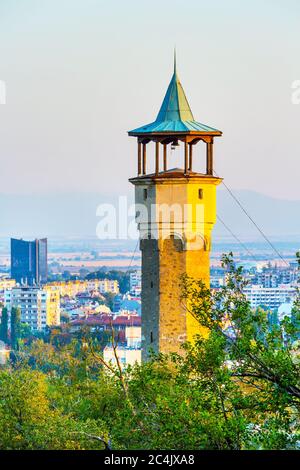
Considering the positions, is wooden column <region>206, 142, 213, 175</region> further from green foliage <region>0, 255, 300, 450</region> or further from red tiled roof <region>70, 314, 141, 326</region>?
red tiled roof <region>70, 314, 141, 326</region>

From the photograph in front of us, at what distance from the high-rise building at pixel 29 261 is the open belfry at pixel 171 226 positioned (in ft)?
111

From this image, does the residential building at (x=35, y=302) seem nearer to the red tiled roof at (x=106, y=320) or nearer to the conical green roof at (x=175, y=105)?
the red tiled roof at (x=106, y=320)

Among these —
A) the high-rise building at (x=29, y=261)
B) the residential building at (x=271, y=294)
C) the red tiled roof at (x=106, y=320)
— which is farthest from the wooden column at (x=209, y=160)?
the high-rise building at (x=29, y=261)

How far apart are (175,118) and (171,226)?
1.54m

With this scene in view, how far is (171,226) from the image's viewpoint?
25656 millimetres

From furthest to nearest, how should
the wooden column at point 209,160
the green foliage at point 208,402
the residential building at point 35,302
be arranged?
the residential building at point 35,302 < the wooden column at point 209,160 < the green foliage at point 208,402

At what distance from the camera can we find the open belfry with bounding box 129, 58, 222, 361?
82.6ft

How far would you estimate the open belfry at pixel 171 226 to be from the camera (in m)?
25.2

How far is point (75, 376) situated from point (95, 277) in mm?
49186

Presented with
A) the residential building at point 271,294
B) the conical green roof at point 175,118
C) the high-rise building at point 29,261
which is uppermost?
the conical green roof at point 175,118

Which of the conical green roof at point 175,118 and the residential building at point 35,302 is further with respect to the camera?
the residential building at point 35,302

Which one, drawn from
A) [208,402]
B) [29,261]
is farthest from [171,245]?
[29,261]

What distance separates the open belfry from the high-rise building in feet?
111

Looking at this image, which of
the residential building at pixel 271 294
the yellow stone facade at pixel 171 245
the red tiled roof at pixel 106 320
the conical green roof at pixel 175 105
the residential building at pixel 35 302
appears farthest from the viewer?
the residential building at pixel 35 302
